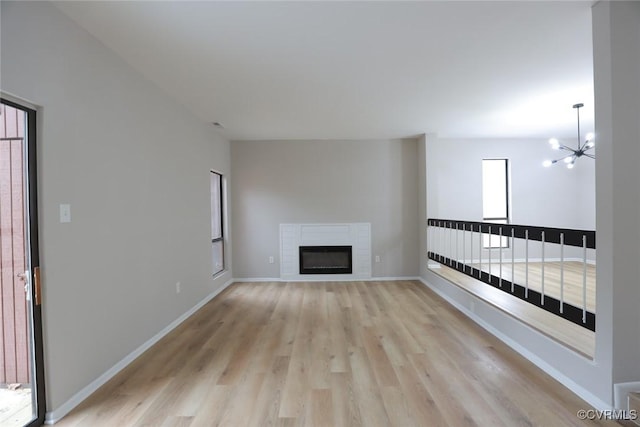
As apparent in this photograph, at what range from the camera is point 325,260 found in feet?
19.9

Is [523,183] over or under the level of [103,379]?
over

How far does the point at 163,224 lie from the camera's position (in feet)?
11.3

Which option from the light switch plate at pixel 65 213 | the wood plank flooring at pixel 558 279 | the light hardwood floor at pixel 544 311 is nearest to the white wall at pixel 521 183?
the wood plank flooring at pixel 558 279

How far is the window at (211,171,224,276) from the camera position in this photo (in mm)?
5371

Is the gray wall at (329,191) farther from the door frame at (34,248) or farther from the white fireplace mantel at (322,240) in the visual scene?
the door frame at (34,248)

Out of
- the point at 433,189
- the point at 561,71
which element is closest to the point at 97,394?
the point at 561,71

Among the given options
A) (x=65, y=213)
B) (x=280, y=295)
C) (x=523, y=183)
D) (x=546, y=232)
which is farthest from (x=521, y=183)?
(x=65, y=213)

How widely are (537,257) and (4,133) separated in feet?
25.9

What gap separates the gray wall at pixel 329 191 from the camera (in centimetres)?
599

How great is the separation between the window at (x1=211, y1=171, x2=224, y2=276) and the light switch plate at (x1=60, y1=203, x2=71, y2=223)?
3160 mm

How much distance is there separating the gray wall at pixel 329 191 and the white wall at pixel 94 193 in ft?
7.36

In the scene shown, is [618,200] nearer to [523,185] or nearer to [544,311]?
[544,311]

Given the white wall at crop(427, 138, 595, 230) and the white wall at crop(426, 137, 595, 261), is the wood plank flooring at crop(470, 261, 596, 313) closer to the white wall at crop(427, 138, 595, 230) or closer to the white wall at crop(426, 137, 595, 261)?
the white wall at crop(426, 137, 595, 261)

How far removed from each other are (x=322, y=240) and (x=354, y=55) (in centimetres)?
381
